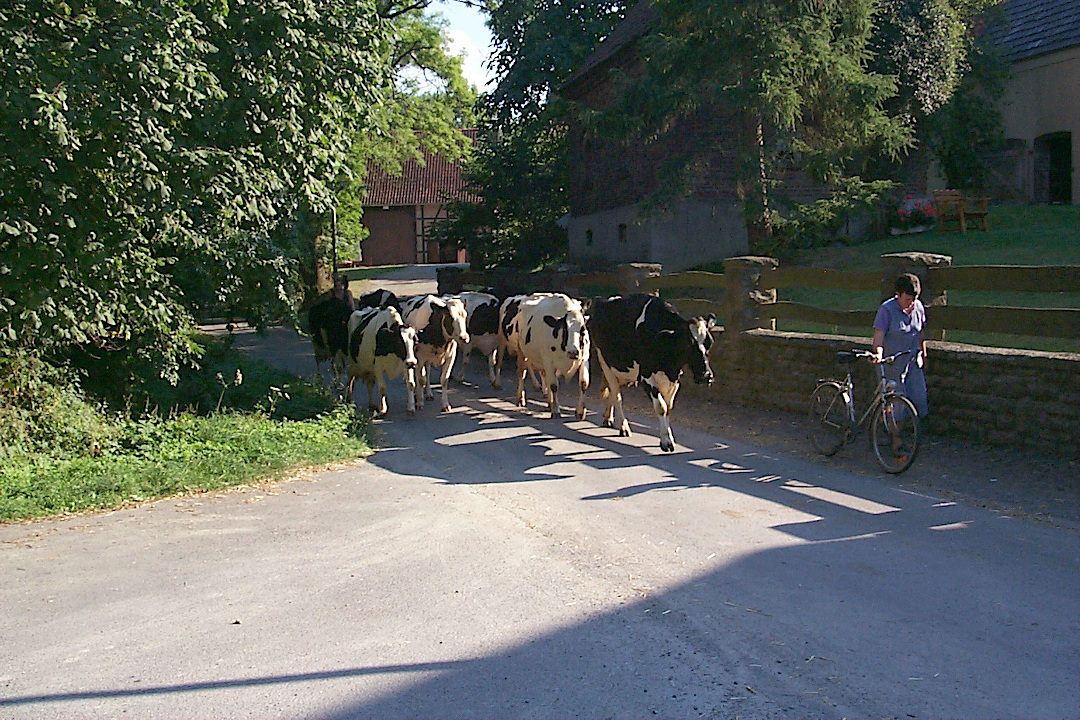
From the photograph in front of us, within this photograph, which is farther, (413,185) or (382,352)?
(413,185)

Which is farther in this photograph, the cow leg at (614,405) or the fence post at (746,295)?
the fence post at (746,295)

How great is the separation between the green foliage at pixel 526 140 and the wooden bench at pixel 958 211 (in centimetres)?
1399

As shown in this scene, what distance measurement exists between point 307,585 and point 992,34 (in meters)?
28.1

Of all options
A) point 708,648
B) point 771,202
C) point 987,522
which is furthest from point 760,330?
point 708,648

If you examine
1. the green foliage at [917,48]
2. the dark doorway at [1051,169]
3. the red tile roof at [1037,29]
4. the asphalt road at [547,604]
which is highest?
the red tile roof at [1037,29]

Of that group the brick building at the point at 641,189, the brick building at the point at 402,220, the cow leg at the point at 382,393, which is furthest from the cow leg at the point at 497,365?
the brick building at the point at 402,220

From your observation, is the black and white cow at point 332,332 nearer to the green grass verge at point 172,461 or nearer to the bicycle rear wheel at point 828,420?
the green grass verge at point 172,461

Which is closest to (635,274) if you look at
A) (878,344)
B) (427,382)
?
(427,382)

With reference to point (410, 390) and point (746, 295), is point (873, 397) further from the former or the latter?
point (410, 390)

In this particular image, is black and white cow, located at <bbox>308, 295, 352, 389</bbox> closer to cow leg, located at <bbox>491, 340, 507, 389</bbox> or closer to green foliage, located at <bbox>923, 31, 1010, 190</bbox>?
cow leg, located at <bbox>491, 340, 507, 389</bbox>

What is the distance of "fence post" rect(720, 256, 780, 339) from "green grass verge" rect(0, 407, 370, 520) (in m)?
5.36

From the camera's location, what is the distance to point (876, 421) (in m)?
9.62

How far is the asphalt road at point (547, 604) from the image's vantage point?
4.81m

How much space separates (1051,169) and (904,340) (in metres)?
21.7
